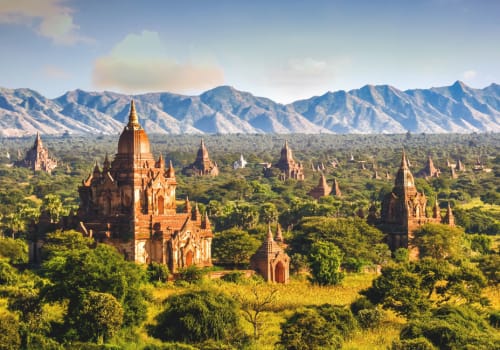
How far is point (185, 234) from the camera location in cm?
6388

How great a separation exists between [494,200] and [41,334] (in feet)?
333

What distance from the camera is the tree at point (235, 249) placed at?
221 feet

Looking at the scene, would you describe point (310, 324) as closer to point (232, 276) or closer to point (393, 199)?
point (232, 276)

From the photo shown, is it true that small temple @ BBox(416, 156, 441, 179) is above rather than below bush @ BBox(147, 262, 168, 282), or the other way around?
above

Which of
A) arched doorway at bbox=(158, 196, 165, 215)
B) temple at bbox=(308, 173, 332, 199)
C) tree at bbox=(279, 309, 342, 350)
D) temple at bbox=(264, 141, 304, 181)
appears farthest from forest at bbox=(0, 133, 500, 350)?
temple at bbox=(264, 141, 304, 181)

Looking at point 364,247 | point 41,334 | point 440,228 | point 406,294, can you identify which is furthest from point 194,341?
point 440,228

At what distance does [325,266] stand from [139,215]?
14.4 m

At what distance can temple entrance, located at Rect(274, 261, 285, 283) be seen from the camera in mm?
63531

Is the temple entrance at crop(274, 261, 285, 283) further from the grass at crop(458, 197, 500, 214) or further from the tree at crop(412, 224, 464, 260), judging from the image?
the grass at crop(458, 197, 500, 214)

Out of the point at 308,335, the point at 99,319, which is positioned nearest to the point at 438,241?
the point at 308,335

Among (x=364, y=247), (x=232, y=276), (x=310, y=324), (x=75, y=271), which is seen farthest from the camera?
(x=364, y=247)

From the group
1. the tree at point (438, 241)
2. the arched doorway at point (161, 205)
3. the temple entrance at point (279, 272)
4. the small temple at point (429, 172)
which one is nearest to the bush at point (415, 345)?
the temple entrance at point (279, 272)

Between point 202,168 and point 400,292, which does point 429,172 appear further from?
Answer: point 400,292

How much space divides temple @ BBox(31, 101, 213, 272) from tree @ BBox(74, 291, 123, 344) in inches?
748
